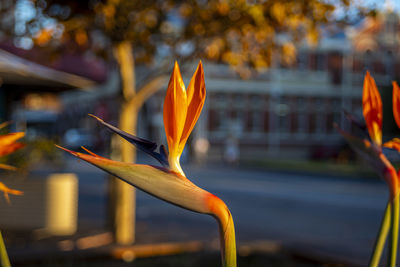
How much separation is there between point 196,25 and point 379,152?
15.7 feet

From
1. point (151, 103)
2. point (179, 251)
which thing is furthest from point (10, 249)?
point (151, 103)

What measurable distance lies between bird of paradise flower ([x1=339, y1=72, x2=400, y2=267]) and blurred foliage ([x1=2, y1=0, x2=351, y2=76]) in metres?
3.78

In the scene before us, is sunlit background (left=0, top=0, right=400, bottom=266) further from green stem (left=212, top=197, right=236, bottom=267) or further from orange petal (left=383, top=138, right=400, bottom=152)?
green stem (left=212, top=197, right=236, bottom=267)

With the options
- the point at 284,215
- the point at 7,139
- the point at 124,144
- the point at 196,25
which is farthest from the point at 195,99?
the point at 284,215

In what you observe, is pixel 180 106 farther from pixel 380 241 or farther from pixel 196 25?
pixel 196 25

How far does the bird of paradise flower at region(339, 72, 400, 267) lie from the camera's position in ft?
4.30

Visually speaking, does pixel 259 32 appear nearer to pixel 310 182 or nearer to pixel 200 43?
pixel 200 43

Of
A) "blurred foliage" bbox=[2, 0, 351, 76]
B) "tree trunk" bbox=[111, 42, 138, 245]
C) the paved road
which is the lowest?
the paved road

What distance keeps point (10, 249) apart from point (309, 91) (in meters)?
39.0

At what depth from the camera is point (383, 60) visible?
139 ft

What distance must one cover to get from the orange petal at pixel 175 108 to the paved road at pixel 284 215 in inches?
171

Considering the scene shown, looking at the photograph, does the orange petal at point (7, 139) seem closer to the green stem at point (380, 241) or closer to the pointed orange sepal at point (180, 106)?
the pointed orange sepal at point (180, 106)

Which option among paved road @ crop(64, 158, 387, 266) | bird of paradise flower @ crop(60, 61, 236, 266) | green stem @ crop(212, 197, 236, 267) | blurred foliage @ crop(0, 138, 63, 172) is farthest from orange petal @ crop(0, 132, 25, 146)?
blurred foliage @ crop(0, 138, 63, 172)

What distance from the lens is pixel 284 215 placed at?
10695mm
